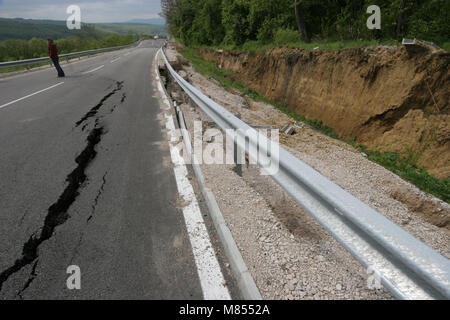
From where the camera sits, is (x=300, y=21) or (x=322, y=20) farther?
(x=322, y=20)

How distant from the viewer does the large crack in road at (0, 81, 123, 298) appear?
1.95 m

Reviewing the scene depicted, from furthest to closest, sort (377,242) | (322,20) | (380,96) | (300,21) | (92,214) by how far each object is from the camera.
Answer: (322,20), (300,21), (380,96), (92,214), (377,242)

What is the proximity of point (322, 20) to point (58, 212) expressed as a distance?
54.3ft

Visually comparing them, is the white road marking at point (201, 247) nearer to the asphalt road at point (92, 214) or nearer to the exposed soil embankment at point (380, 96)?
the asphalt road at point (92, 214)

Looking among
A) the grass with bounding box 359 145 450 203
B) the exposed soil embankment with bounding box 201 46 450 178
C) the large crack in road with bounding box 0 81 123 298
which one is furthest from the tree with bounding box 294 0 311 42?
the large crack in road with bounding box 0 81 123 298

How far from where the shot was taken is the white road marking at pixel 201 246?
5.75 ft

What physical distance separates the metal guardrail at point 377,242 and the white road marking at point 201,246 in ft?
2.92

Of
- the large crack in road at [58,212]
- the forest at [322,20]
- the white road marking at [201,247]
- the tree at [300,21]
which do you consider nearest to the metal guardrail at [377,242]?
the white road marking at [201,247]

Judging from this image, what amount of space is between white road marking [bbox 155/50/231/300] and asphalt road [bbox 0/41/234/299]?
0.18ft

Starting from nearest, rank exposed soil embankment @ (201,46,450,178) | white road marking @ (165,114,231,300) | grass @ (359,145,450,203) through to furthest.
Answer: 1. white road marking @ (165,114,231,300)
2. grass @ (359,145,450,203)
3. exposed soil embankment @ (201,46,450,178)

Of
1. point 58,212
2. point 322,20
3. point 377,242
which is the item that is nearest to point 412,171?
point 377,242

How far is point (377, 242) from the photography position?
3.93ft

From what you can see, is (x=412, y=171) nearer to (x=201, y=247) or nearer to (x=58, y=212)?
Result: (x=201, y=247)

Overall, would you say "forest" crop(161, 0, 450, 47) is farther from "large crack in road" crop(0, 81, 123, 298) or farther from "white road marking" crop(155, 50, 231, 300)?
"large crack in road" crop(0, 81, 123, 298)
